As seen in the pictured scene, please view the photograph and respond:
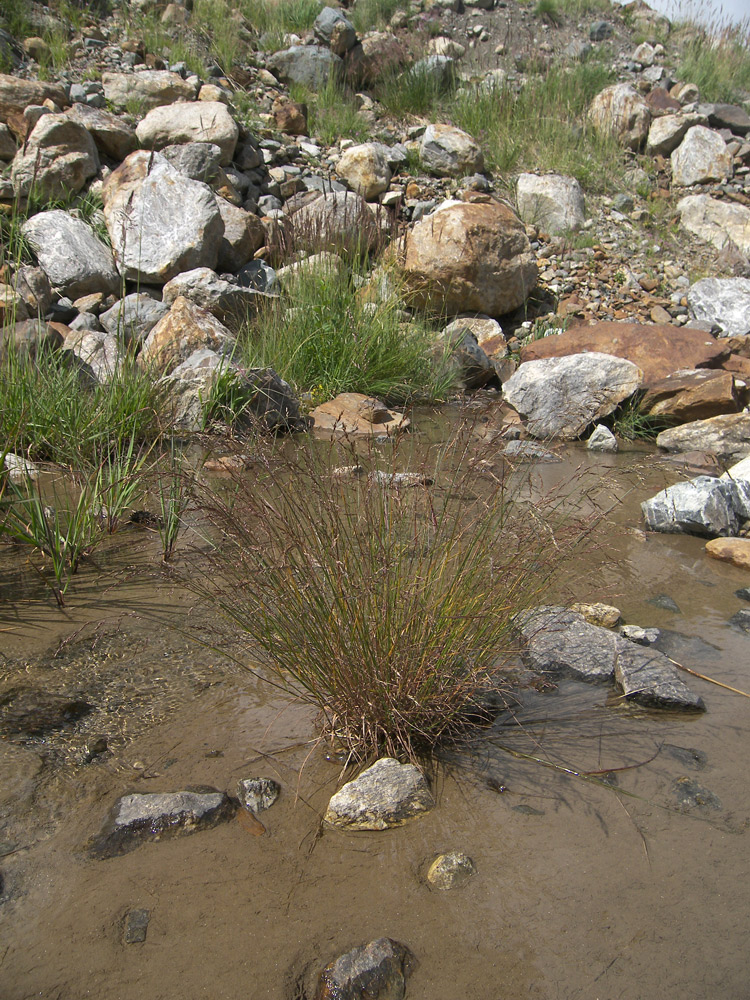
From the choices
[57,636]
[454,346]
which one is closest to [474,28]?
[454,346]

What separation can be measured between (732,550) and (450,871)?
8.74 feet

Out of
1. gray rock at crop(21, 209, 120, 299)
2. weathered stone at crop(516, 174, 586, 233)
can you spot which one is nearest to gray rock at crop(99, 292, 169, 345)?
gray rock at crop(21, 209, 120, 299)

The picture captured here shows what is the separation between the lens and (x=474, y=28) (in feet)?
42.5

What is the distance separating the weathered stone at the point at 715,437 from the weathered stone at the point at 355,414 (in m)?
2.13

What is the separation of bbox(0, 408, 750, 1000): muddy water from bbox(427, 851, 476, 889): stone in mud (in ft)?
0.08

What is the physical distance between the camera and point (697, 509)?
4.00 meters

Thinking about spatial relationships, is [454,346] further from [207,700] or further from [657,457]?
[207,700]

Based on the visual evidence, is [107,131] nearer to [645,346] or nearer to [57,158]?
[57,158]

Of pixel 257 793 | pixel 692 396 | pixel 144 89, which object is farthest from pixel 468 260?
pixel 257 793

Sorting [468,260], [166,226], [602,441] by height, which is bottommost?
[602,441]

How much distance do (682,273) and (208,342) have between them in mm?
6044

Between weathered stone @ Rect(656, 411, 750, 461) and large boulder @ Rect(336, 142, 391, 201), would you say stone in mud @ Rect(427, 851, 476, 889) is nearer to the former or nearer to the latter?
weathered stone @ Rect(656, 411, 750, 461)

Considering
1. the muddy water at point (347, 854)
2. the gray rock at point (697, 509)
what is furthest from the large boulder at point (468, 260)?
the muddy water at point (347, 854)

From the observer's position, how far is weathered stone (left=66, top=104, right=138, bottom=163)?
7.68 m
